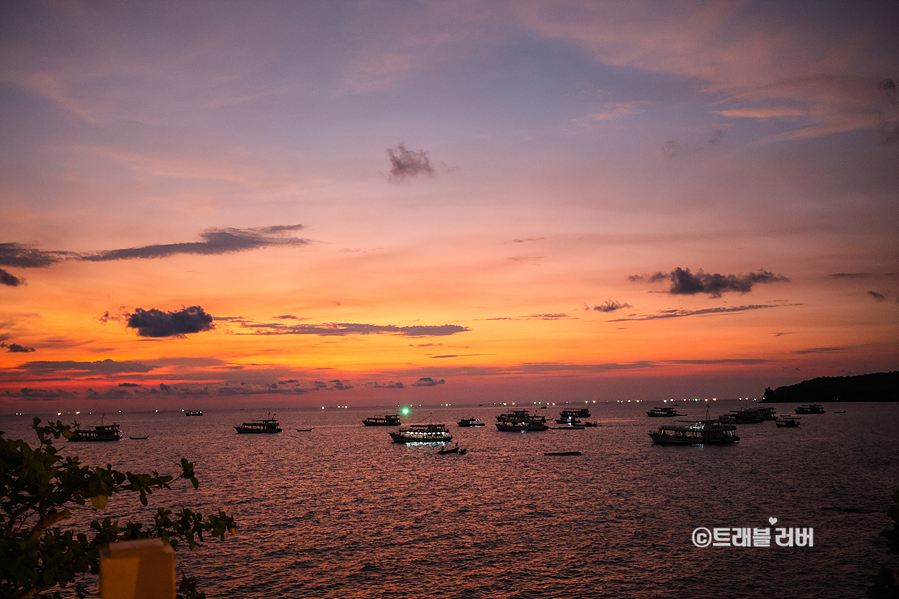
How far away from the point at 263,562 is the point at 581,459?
71013 mm

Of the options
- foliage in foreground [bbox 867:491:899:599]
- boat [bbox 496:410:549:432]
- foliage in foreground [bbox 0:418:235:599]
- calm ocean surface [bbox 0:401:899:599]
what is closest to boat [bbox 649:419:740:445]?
calm ocean surface [bbox 0:401:899:599]

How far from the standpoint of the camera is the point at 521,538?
157ft

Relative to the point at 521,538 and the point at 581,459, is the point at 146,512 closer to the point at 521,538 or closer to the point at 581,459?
the point at 521,538

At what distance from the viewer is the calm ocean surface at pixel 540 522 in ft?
123

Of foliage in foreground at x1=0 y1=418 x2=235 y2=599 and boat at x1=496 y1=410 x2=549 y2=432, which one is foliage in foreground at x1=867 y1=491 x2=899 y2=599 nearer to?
foliage in foreground at x1=0 y1=418 x2=235 y2=599

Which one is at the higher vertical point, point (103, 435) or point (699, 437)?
point (699, 437)

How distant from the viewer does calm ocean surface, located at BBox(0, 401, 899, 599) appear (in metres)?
37.4

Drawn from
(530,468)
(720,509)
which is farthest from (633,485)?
(530,468)

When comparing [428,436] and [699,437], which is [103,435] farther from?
[699,437]

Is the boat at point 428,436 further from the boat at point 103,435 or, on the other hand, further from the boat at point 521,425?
the boat at point 103,435

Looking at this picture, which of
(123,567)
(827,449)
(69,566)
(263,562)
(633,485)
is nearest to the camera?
(123,567)

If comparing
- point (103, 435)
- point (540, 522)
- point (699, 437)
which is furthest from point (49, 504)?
point (103, 435)

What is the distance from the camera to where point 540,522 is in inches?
2106

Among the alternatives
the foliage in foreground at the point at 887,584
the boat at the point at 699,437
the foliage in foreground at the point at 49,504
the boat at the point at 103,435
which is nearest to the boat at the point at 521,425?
the boat at the point at 699,437
